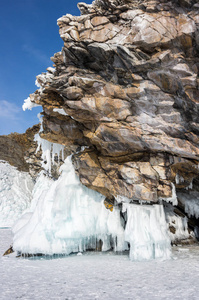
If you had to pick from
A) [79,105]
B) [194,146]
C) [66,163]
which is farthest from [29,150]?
[194,146]

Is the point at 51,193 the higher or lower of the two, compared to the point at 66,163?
lower

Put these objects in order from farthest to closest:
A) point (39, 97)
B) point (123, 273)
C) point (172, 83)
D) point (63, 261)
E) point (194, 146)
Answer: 1. point (39, 97)
2. point (63, 261)
3. point (194, 146)
4. point (172, 83)
5. point (123, 273)

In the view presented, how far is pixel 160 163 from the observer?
11.7 m

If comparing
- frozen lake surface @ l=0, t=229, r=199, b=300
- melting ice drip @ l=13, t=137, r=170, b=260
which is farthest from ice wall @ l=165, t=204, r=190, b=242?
melting ice drip @ l=13, t=137, r=170, b=260

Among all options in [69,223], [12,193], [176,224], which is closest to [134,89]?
[69,223]

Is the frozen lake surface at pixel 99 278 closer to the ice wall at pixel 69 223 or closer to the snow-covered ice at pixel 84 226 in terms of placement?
the snow-covered ice at pixel 84 226

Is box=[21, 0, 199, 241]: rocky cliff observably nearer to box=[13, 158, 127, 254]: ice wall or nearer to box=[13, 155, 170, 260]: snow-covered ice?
box=[13, 155, 170, 260]: snow-covered ice

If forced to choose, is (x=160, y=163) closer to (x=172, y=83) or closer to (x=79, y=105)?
(x=172, y=83)

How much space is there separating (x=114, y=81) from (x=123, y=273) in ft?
28.3

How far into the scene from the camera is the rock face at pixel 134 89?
9.66 meters

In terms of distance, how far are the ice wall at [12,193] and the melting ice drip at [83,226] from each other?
2048 cm

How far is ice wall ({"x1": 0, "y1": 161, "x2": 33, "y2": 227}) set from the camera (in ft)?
105

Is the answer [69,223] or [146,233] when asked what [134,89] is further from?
[69,223]

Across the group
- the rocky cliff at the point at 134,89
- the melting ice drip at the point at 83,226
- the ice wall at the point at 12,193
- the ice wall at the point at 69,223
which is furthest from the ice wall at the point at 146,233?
the ice wall at the point at 12,193
